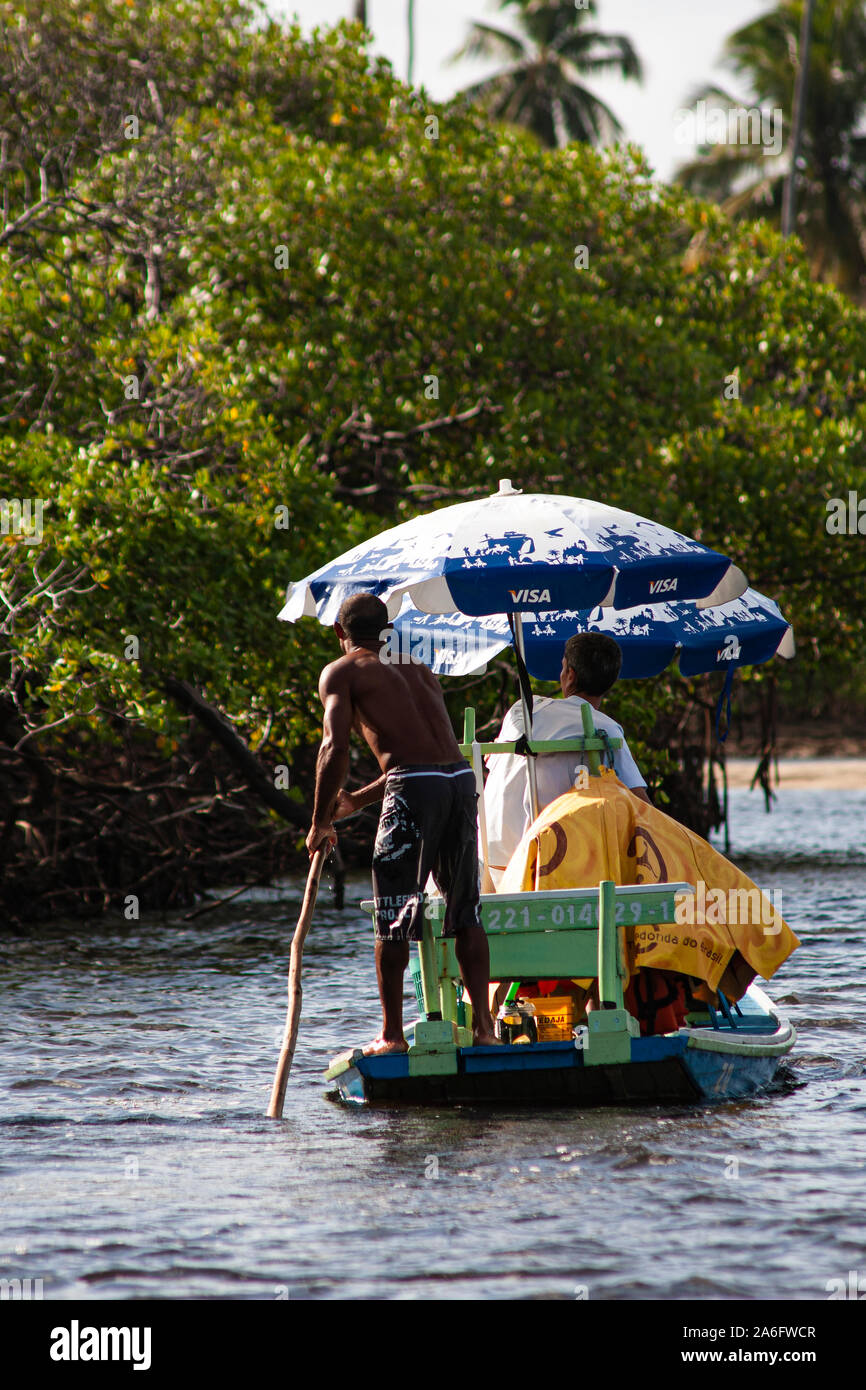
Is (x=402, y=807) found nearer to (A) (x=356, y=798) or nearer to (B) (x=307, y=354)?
(A) (x=356, y=798)

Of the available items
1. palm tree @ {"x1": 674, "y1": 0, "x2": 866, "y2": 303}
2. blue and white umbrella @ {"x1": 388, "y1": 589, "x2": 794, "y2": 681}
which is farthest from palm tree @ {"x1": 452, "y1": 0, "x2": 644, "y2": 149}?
blue and white umbrella @ {"x1": 388, "y1": 589, "x2": 794, "y2": 681}

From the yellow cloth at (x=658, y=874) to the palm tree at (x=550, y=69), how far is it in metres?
38.0

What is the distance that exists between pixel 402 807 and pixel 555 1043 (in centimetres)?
114

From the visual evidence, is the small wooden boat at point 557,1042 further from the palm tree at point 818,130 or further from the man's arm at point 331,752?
the palm tree at point 818,130

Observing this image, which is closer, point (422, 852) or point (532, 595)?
point (422, 852)

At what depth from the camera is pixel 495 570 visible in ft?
22.7

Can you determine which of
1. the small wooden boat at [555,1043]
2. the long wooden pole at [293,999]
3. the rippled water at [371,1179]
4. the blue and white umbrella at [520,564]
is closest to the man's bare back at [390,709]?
the blue and white umbrella at [520,564]

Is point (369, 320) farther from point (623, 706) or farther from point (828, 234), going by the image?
point (828, 234)

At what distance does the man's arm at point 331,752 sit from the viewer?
22.2ft

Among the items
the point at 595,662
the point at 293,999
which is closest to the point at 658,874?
the point at 595,662

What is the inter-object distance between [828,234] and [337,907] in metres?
26.3

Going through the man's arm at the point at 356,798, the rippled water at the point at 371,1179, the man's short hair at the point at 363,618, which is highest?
the man's short hair at the point at 363,618

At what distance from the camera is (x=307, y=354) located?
15586 millimetres
